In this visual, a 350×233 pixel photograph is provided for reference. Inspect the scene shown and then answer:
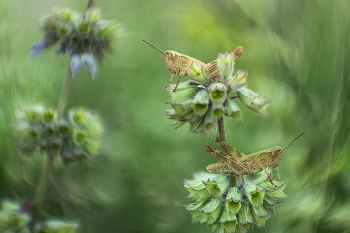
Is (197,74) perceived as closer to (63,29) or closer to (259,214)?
(259,214)

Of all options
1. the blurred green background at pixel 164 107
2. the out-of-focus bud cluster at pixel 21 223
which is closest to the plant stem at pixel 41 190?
the out-of-focus bud cluster at pixel 21 223

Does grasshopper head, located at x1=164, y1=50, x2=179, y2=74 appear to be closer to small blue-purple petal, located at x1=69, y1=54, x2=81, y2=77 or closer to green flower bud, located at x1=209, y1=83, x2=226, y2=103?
green flower bud, located at x1=209, y1=83, x2=226, y2=103

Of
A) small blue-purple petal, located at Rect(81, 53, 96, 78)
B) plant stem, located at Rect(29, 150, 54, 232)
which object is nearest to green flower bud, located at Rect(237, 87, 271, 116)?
small blue-purple petal, located at Rect(81, 53, 96, 78)

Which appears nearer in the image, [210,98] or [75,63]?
[210,98]

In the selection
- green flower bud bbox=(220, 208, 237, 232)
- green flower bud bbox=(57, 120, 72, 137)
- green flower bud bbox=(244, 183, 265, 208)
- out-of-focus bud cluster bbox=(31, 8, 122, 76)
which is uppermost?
out-of-focus bud cluster bbox=(31, 8, 122, 76)

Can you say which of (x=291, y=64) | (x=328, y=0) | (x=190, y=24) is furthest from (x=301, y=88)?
(x=190, y=24)

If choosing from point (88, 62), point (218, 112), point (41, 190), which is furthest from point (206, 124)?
point (41, 190)

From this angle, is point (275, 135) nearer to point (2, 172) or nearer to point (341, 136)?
point (341, 136)
